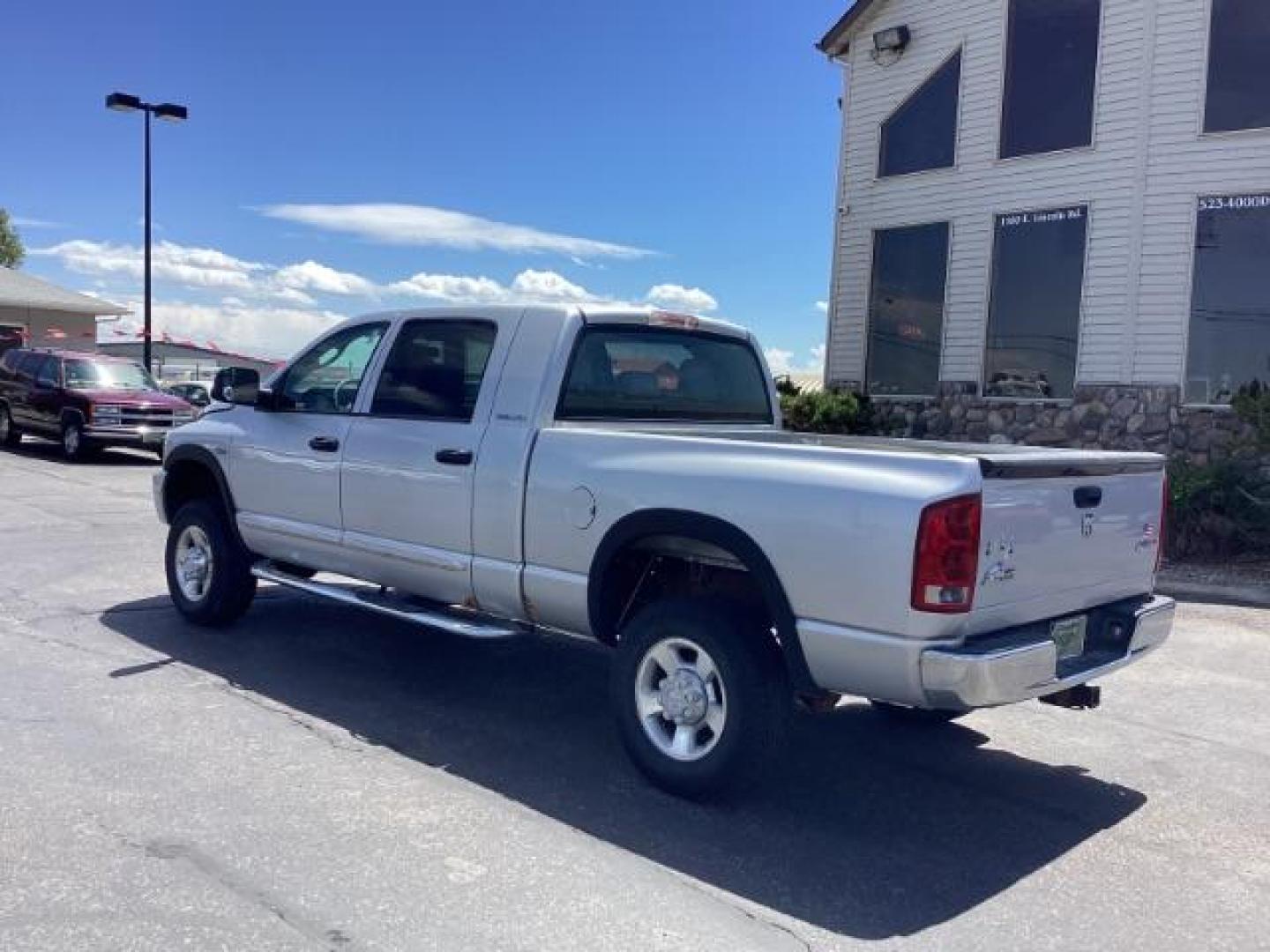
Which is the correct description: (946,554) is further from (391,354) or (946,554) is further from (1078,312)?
(1078,312)

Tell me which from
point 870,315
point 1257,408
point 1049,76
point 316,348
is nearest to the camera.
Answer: point 316,348

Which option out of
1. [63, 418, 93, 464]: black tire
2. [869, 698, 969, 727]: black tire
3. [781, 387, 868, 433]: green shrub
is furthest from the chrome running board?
[63, 418, 93, 464]: black tire

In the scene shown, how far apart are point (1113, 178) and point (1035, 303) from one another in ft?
5.39

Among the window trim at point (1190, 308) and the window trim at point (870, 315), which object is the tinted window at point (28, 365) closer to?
the window trim at point (870, 315)

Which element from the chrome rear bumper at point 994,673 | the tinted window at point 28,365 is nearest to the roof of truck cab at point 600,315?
the chrome rear bumper at point 994,673

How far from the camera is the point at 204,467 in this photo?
7.23 m

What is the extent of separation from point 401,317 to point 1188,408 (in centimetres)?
978

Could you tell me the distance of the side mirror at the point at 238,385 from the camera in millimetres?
6668

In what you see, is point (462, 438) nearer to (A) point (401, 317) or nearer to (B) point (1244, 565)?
(A) point (401, 317)

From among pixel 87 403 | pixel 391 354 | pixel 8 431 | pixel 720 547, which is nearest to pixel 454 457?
pixel 391 354

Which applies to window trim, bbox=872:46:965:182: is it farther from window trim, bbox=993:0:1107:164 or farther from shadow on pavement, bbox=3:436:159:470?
shadow on pavement, bbox=3:436:159:470

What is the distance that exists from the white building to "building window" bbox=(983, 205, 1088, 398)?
0.07ft

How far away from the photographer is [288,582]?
6371 mm

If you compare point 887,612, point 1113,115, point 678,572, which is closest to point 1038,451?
point 887,612
